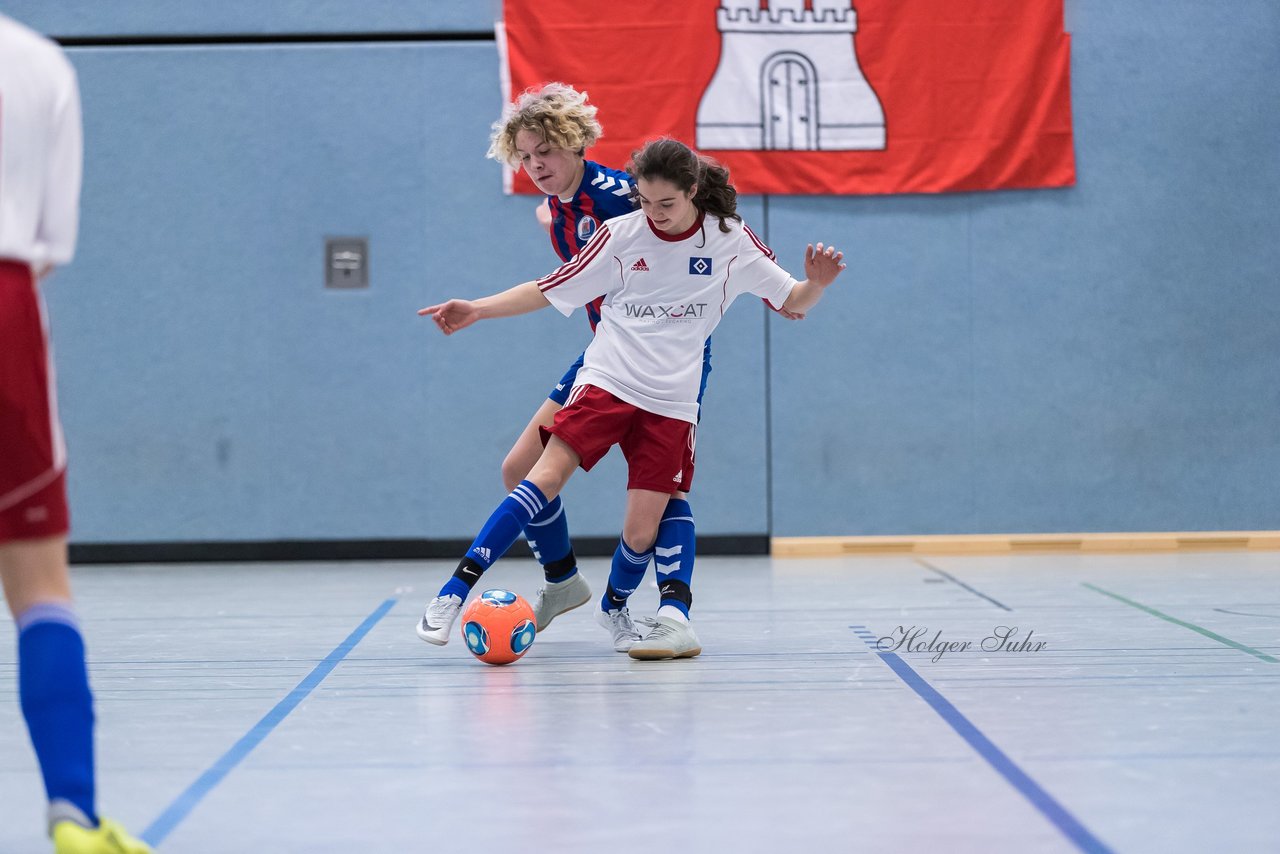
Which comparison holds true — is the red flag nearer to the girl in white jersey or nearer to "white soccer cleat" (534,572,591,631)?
the girl in white jersey

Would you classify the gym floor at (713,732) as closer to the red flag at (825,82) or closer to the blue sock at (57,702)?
the blue sock at (57,702)

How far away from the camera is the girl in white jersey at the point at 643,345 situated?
3527mm

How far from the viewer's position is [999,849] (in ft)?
5.91

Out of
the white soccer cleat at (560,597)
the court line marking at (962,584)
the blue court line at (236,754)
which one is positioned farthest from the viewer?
the court line marking at (962,584)

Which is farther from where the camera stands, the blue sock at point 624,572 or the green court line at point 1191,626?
the blue sock at point 624,572

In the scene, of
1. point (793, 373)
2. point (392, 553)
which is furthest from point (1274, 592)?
point (392, 553)

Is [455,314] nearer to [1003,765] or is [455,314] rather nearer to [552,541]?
[552,541]

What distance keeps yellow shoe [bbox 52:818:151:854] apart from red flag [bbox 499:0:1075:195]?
5594 millimetres

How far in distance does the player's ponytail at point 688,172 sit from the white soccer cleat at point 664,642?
3.69 feet

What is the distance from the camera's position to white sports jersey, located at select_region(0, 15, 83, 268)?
1.72 meters

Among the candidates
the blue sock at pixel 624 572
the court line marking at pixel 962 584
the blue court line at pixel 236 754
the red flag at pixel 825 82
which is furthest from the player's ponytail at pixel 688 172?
the red flag at pixel 825 82

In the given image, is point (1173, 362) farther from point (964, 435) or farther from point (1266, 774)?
point (1266, 774)

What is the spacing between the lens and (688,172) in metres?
3.44

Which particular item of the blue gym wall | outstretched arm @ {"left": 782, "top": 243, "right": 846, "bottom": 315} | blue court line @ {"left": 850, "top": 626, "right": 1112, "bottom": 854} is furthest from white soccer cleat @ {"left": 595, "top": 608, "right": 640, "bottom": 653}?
the blue gym wall
